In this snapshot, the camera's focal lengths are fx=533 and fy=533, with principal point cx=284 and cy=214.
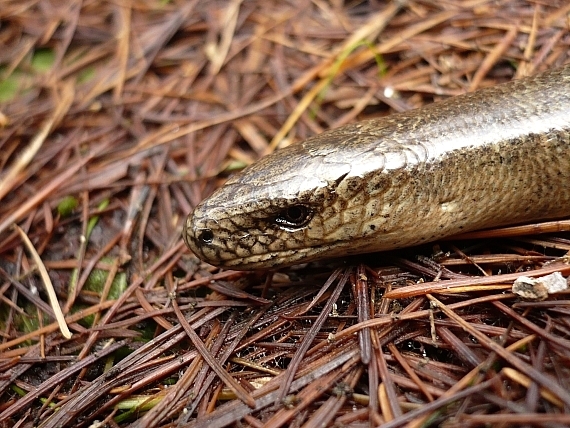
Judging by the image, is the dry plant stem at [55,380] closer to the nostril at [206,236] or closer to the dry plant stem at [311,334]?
the nostril at [206,236]

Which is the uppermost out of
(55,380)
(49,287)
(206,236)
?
(206,236)

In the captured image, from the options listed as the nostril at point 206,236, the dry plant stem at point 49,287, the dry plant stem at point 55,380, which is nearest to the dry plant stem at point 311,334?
the nostril at point 206,236

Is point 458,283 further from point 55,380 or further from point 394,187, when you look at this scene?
point 55,380

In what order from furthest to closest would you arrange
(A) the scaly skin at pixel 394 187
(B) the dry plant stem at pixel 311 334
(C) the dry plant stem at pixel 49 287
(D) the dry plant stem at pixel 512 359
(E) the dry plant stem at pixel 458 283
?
(C) the dry plant stem at pixel 49 287
(A) the scaly skin at pixel 394 187
(E) the dry plant stem at pixel 458 283
(B) the dry plant stem at pixel 311 334
(D) the dry plant stem at pixel 512 359

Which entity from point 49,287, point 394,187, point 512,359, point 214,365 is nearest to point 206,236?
point 214,365

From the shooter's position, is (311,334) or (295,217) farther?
(295,217)

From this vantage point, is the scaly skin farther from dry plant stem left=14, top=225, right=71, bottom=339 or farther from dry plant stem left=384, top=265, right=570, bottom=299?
dry plant stem left=14, top=225, right=71, bottom=339

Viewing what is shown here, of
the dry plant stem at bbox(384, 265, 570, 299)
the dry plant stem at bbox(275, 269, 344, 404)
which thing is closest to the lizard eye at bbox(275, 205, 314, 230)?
the dry plant stem at bbox(275, 269, 344, 404)

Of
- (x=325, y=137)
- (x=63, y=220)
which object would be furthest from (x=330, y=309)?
(x=63, y=220)
